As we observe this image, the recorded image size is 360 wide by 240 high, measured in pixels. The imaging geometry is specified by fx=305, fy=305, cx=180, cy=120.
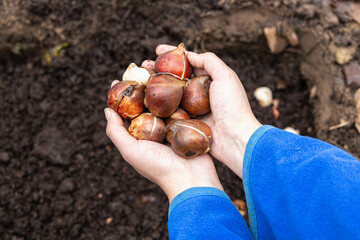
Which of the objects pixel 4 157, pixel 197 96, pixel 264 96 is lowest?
pixel 4 157

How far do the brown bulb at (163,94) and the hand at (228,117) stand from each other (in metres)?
0.27

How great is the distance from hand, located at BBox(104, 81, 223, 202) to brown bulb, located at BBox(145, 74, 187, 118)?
0.24 metres

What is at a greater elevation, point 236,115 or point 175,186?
point 236,115

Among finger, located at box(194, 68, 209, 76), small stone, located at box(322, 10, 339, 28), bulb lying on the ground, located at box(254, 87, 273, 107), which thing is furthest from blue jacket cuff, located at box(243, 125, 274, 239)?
small stone, located at box(322, 10, 339, 28)

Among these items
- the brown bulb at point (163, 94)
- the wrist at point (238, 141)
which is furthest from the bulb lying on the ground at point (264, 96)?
the brown bulb at point (163, 94)

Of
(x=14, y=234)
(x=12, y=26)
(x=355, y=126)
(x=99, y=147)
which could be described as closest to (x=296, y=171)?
(x=355, y=126)

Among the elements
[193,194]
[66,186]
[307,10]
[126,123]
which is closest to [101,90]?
[66,186]

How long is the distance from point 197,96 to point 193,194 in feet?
2.46

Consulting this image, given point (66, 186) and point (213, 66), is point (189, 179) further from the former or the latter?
point (66, 186)

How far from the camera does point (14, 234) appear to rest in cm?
285

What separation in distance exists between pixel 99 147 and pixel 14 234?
111cm

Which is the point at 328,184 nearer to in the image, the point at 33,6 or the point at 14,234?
the point at 14,234

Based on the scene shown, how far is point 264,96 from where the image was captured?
3.47m

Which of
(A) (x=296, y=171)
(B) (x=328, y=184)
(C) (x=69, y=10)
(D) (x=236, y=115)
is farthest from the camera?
(C) (x=69, y=10)
